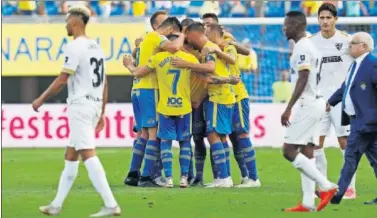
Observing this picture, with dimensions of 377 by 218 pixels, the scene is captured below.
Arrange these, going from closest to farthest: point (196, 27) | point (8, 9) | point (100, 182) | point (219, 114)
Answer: point (100, 182)
point (196, 27)
point (219, 114)
point (8, 9)

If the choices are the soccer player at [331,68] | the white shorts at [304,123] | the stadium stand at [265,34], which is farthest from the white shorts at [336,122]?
the stadium stand at [265,34]

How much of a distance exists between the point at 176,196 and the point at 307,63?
2731 millimetres

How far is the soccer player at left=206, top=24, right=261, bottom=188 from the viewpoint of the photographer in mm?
15891

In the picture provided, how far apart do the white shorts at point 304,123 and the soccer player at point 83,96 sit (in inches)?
77.2

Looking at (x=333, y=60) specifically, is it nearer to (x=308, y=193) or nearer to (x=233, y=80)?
(x=233, y=80)

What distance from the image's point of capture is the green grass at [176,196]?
40.6ft

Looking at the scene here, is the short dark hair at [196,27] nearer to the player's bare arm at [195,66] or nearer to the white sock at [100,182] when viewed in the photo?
the player's bare arm at [195,66]

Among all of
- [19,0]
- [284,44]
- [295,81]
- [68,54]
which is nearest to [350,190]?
[295,81]

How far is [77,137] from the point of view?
38.9 ft

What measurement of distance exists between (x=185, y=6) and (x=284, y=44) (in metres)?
2.54

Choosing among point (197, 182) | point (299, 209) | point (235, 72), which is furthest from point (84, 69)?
point (197, 182)

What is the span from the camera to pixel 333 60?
1482 centimetres

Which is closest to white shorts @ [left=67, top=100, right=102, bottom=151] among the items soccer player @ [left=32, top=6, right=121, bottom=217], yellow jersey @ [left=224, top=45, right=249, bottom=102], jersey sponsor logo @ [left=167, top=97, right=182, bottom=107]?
soccer player @ [left=32, top=6, right=121, bottom=217]

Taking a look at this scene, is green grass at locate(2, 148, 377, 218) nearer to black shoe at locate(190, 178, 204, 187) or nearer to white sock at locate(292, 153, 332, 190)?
white sock at locate(292, 153, 332, 190)
